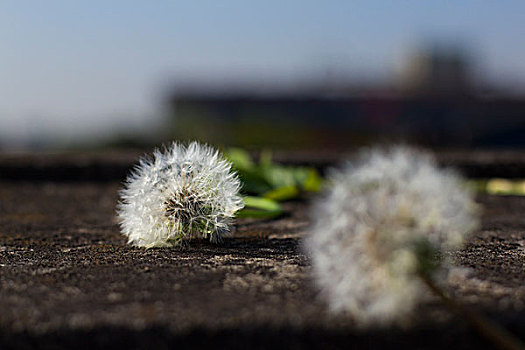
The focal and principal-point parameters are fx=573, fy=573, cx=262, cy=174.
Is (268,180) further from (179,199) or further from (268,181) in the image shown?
(179,199)

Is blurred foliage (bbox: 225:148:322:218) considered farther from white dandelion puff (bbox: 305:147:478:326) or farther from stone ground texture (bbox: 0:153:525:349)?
white dandelion puff (bbox: 305:147:478:326)

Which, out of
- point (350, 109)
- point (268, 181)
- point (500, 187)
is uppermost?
point (350, 109)

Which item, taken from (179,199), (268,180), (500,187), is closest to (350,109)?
(500,187)

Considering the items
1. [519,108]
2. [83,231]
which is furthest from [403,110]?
[83,231]

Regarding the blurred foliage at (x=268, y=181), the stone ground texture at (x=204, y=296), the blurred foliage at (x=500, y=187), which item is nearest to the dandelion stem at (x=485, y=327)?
the stone ground texture at (x=204, y=296)

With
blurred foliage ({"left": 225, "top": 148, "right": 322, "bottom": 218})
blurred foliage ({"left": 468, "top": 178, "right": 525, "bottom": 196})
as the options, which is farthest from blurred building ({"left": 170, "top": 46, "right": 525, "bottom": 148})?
blurred foliage ({"left": 225, "top": 148, "right": 322, "bottom": 218})

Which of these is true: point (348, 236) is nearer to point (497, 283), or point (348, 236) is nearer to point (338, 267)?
point (338, 267)

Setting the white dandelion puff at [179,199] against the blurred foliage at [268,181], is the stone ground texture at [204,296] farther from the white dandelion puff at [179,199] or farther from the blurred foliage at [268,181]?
the blurred foliage at [268,181]
